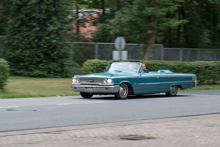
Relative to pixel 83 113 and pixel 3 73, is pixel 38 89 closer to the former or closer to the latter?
pixel 3 73

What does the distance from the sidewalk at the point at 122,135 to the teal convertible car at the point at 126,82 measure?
16.8ft

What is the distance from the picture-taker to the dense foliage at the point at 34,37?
24.9 metres

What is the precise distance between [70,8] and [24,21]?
3.28m

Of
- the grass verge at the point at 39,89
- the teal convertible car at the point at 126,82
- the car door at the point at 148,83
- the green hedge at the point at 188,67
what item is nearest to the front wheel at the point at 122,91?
the teal convertible car at the point at 126,82

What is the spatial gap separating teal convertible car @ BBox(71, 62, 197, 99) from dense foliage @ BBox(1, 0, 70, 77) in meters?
10.5

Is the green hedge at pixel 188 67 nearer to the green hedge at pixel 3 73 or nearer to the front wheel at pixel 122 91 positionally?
the green hedge at pixel 3 73

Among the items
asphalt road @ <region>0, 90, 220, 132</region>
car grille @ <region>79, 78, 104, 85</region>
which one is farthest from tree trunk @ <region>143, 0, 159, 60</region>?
asphalt road @ <region>0, 90, 220, 132</region>

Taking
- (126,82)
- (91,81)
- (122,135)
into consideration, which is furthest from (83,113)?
(126,82)

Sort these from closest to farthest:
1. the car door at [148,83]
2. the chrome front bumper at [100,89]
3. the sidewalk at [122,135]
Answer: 1. the sidewalk at [122,135]
2. the chrome front bumper at [100,89]
3. the car door at [148,83]

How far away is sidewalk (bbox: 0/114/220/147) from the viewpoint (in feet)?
20.6

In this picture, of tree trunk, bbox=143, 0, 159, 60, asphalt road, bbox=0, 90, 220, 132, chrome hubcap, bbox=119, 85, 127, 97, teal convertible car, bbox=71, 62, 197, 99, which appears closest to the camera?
asphalt road, bbox=0, 90, 220, 132

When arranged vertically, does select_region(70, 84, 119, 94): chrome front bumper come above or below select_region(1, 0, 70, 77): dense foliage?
Answer: below

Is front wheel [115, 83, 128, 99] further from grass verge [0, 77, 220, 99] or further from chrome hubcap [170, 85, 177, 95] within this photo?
grass verge [0, 77, 220, 99]

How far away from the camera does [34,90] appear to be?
1775 cm
